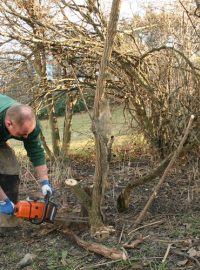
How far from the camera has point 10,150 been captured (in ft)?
15.0

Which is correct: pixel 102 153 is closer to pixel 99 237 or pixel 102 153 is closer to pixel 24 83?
pixel 99 237

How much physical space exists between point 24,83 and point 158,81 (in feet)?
7.31

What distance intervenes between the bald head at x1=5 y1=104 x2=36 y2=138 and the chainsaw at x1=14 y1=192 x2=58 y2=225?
697 millimetres

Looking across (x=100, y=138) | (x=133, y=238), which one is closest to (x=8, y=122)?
(x=100, y=138)

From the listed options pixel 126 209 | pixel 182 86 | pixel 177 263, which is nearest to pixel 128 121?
pixel 182 86

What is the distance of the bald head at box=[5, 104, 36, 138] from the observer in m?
3.53

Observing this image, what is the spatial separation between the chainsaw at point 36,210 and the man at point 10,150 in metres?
0.12

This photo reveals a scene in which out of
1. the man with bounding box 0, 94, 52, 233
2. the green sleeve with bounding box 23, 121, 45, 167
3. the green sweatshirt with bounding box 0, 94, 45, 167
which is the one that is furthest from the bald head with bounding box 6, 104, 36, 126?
the green sleeve with bounding box 23, 121, 45, 167

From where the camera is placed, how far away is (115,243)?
12.4 ft

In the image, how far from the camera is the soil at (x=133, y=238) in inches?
136

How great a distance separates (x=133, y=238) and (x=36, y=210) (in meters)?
0.93

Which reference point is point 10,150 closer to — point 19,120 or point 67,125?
point 19,120

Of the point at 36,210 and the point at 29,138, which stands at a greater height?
the point at 29,138

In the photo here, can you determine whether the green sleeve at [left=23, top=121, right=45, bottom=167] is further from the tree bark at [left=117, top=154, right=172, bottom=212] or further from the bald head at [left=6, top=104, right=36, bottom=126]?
the tree bark at [left=117, top=154, right=172, bottom=212]
